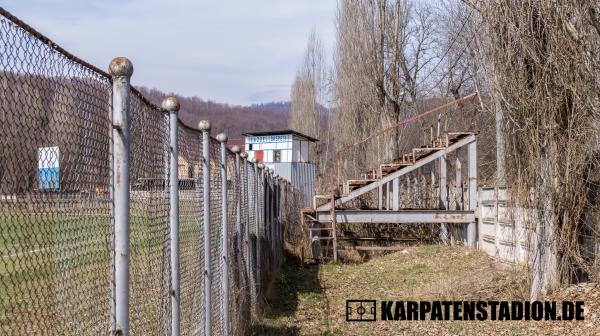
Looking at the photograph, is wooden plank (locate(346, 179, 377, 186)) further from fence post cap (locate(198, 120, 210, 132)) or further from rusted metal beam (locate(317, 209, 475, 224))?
fence post cap (locate(198, 120, 210, 132))

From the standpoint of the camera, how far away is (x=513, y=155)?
8.68 m

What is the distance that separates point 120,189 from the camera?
2.51 meters

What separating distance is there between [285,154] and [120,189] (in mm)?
36318

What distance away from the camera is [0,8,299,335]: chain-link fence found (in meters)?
1.88


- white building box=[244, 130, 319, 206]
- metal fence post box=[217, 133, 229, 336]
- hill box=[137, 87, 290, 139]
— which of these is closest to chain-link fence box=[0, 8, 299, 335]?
metal fence post box=[217, 133, 229, 336]

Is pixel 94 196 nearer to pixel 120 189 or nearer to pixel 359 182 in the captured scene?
pixel 120 189

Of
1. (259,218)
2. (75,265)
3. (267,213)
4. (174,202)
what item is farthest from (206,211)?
(267,213)

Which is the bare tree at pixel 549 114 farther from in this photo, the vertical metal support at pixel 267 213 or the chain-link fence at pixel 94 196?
the chain-link fence at pixel 94 196

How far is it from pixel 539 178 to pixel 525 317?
6.35ft

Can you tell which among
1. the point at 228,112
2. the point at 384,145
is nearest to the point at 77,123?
the point at 384,145

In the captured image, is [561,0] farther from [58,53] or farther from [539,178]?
[58,53]

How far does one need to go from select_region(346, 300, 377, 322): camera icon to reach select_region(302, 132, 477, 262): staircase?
5.65 meters

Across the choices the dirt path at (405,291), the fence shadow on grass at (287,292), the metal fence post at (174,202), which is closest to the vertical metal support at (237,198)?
the fence shadow on grass at (287,292)

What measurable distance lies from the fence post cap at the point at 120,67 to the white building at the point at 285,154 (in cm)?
3369
